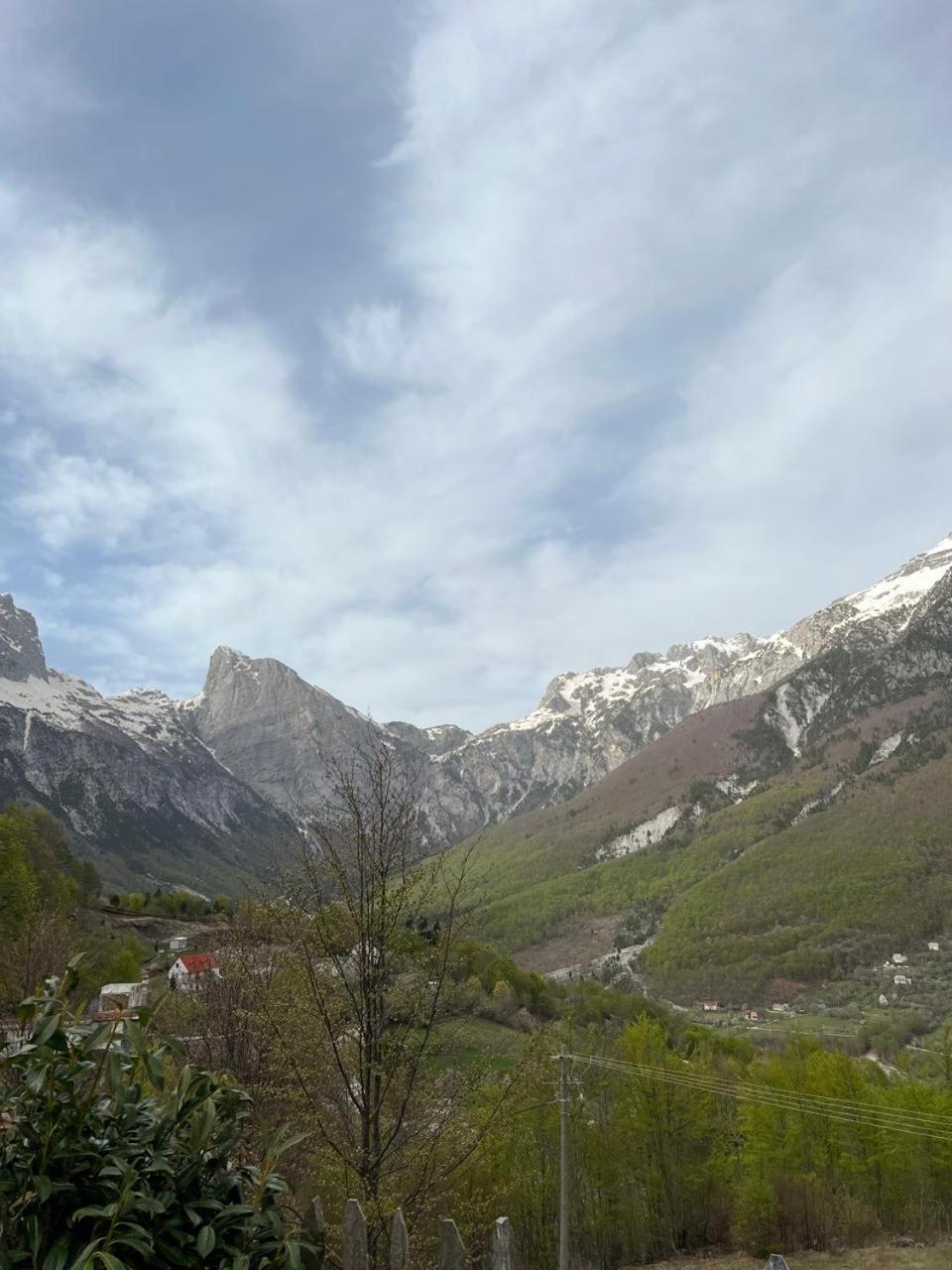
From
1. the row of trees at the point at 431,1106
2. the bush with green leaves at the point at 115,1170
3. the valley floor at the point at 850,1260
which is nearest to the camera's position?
the bush with green leaves at the point at 115,1170

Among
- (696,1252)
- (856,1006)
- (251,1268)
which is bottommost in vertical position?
(856,1006)

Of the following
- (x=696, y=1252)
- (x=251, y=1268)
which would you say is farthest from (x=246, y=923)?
(x=696, y=1252)

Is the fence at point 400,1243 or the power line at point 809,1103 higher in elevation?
the fence at point 400,1243

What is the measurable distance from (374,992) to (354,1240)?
2322 mm

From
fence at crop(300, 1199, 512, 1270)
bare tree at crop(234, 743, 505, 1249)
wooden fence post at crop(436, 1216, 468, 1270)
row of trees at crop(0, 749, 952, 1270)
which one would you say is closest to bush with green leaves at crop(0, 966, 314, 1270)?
row of trees at crop(0, 749, 952, 1270)

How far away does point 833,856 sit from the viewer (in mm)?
187625

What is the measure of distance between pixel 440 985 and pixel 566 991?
326ft

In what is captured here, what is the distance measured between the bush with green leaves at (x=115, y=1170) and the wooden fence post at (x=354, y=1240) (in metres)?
0.99

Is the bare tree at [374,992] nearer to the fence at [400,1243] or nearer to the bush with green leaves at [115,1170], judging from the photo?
the fence at [400,1243]

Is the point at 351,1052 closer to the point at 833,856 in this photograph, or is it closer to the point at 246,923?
the point at 246,923

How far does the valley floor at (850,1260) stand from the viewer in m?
26.8

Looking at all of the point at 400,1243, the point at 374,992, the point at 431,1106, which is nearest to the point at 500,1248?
the point at 400,1243

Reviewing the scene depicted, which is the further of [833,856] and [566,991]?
[833,856]

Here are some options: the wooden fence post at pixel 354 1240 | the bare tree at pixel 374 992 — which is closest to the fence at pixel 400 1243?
the wooden fence post at pixel 354 1240
